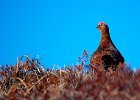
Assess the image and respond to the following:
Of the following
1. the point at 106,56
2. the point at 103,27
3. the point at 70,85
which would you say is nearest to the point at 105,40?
the point at 103,27

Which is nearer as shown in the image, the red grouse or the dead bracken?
the dead bracken

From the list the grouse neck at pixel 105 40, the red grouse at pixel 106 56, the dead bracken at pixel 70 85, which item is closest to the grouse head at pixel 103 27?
the grouse neck at pixel 105 40

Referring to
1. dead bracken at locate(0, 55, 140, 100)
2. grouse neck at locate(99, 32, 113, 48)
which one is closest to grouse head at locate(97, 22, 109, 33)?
grouse neck at locate(99, 32, 113, 48)

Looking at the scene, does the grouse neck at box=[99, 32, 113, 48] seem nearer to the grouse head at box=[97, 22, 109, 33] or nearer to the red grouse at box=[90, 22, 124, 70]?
the red grouse at box=[90, 22, 124, 70]

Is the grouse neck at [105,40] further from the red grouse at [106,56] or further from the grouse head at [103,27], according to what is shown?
the grouse head at [103,27]

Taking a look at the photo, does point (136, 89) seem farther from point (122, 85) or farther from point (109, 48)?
point (109, 48)

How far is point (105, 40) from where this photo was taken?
38.0 feet

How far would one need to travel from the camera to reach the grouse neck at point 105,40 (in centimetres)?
1109

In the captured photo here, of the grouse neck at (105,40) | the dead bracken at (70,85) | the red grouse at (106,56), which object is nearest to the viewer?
the dead bracken at (70,85)

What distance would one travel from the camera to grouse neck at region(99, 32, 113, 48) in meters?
11.1

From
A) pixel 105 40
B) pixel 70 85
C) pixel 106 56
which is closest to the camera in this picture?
pixel 70 85

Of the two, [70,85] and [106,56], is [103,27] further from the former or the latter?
[70,85]

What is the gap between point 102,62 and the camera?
984cm

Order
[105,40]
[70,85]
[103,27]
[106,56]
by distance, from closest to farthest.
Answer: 1. [70,85]
2. [106,56]
3. [105,40]
4. [103,27]
